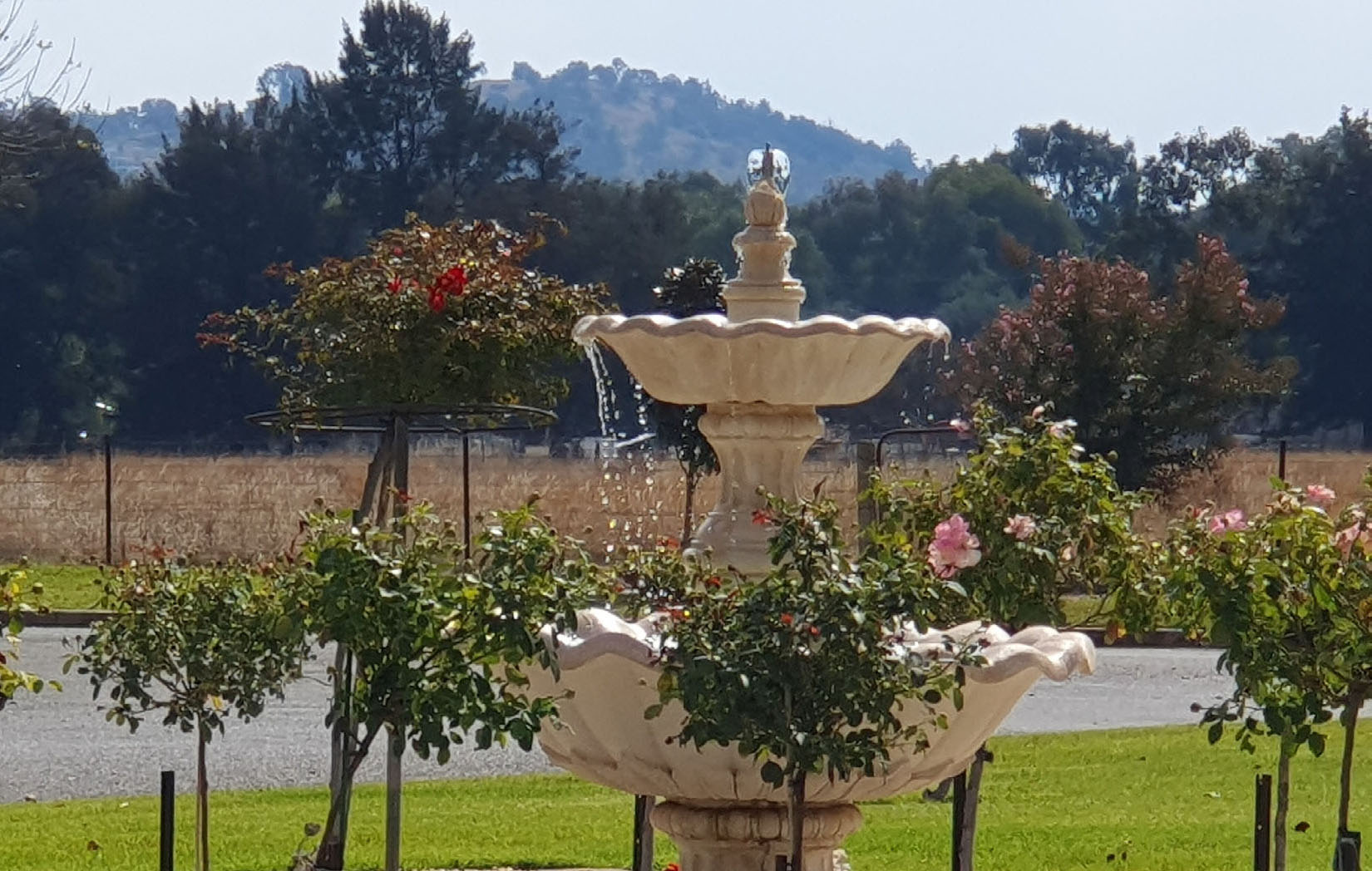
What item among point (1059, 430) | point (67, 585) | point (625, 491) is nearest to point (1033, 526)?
point (1059, 430)

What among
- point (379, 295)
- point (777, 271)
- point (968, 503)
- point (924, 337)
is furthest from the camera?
point (379, 295)

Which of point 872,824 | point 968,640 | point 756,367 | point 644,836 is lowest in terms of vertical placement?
point 872,824

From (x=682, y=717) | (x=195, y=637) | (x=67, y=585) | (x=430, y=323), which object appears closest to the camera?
(x=682, y=717)

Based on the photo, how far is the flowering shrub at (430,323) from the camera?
759 centimetres

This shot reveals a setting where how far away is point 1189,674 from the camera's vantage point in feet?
49.5

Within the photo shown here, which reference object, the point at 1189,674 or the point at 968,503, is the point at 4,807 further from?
the point at 1189,674

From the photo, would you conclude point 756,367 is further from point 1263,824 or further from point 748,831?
point 1263,824

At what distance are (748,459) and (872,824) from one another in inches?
106

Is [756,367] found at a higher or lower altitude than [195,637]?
higher

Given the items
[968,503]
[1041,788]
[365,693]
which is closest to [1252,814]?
[1041,788]

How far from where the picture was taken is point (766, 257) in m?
6.93

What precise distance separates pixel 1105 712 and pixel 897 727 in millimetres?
8727

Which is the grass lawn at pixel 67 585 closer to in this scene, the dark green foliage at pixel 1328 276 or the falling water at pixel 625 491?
the falling water at pixel 625 491

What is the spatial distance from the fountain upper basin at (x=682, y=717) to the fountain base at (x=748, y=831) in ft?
0.17
